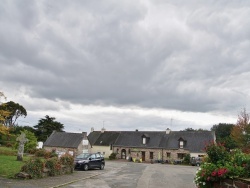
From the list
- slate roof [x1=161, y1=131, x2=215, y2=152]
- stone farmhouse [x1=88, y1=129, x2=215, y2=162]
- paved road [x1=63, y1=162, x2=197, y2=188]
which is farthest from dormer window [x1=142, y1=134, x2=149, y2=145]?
paved road [x1=63, y1=162, x2=197, y2=188]

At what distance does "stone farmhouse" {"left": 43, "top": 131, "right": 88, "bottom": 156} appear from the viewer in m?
56.7

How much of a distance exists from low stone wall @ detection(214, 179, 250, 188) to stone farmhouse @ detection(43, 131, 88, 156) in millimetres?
49209

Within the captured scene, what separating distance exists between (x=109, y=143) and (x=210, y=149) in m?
54.1

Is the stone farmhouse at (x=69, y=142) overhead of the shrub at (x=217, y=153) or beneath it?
overhead

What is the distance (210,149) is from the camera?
8.88m

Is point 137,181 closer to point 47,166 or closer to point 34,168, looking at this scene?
point 47,166

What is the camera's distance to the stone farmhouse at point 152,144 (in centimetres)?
5172

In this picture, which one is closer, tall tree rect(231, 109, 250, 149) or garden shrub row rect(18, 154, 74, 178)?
garden shrub row rect(18, 154, 74, 178)

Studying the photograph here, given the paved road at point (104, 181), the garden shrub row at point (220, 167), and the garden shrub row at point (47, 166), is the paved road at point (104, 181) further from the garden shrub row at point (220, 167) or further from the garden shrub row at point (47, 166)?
the garden shrub row at point (220, 167)

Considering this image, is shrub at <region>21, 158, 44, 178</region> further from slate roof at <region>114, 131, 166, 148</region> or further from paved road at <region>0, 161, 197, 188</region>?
slate roof at <region>114, 131, 166, 148</region>

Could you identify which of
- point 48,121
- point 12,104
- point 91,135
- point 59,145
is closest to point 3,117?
point 59,145

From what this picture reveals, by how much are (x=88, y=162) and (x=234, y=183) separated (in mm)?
19934

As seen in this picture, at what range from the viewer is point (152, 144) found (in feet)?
183

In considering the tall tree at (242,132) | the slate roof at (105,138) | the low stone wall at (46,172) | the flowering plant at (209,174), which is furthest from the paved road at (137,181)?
the slate roof at (105,138)
